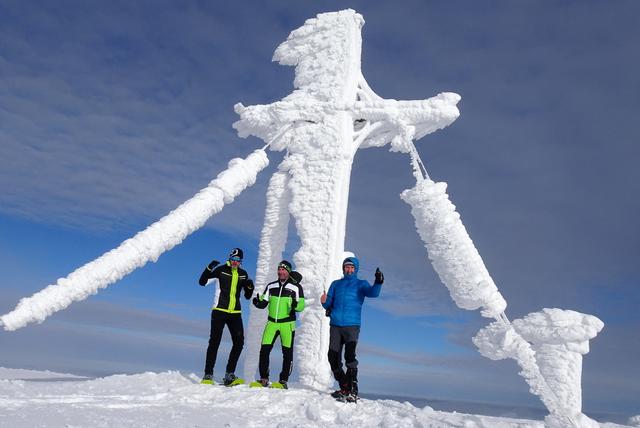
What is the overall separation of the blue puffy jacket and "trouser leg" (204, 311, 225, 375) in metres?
1.62

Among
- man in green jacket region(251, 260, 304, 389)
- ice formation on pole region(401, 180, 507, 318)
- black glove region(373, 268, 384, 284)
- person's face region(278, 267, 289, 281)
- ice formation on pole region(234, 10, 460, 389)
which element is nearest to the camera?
black glove region(373, 268, 384, 284)

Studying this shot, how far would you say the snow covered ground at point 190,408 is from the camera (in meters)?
5.18

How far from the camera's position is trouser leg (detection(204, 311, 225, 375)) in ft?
24.8

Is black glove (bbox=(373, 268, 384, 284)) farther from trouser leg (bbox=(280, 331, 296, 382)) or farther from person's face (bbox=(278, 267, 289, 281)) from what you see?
trouser leg (bbox=(280, 331, 296, 382))

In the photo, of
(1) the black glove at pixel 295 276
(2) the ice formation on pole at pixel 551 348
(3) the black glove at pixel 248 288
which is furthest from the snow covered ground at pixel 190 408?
(1) the black glove at pixel 295 276

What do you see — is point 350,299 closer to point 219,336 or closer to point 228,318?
point 228,318

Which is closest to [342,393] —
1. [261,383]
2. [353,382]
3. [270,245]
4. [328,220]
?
[353,382]

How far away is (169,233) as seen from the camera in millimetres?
7895

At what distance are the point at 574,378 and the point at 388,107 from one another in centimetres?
474

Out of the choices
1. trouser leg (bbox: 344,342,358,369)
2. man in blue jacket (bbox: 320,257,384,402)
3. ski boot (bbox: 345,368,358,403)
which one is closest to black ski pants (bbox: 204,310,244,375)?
man in blue jacket (bbox: 320,257,384,402)

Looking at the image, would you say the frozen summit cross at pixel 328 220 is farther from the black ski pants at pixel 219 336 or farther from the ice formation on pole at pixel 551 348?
the black ski pants at pixel 219 336

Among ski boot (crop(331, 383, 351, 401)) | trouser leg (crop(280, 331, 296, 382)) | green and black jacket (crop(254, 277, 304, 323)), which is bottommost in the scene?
ski boot (crop(331, 383, 351, 401))

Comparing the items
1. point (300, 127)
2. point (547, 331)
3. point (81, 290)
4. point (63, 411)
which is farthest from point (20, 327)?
point (547, 331)

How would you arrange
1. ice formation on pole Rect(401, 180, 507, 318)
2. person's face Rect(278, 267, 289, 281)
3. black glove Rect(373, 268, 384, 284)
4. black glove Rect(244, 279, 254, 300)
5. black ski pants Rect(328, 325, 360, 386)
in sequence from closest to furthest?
black glove Rect(373, 268, 384, 284) < black ski pants Rect(328, 325, 360, 386) < ice formation on pole Rect(401, 180, 507, 318) < person's face Rect(278, 267, 289, 281) < black glove Rect(244, 279, 254, 300)
